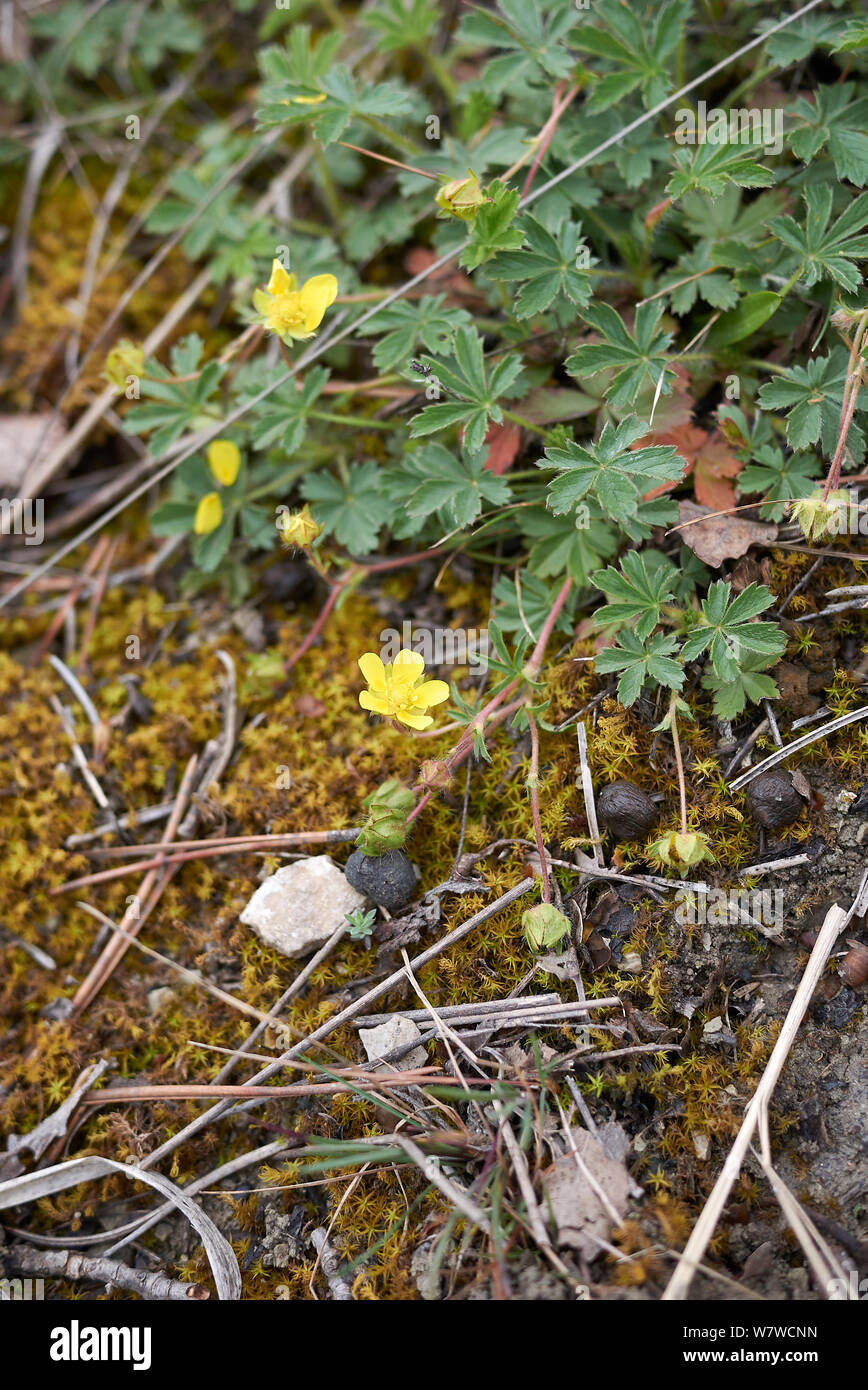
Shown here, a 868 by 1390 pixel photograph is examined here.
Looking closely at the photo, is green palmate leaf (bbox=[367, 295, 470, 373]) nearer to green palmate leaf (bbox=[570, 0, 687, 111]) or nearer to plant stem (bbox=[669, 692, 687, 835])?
green palmate leaf (bbox=[570, 0, 687, 111])

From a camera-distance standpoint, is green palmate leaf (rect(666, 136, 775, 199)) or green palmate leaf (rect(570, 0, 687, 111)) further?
green palmate leaf (rect(570, 0, 687, 111))

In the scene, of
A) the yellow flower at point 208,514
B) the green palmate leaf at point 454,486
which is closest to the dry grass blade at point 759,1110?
the green palmate leaf at point 454,486

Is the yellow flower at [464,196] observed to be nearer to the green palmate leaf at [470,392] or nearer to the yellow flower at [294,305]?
the green palmate leaf at [470,392]

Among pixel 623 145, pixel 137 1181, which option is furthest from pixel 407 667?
pixel 623 145

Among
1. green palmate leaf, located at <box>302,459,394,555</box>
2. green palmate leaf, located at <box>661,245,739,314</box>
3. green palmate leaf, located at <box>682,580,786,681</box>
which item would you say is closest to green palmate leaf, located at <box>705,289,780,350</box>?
green palmate leaf, located at <box>661,245,739,314</box>
